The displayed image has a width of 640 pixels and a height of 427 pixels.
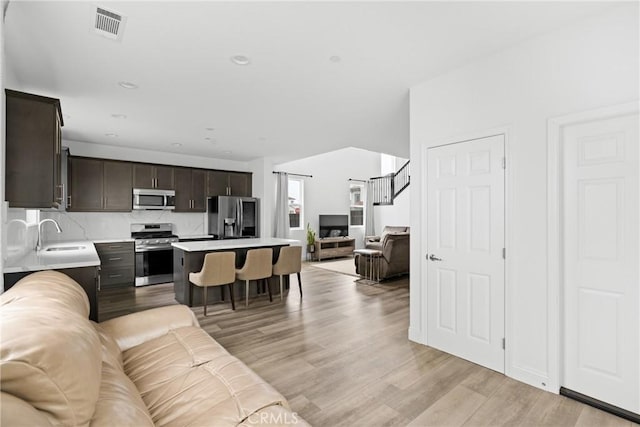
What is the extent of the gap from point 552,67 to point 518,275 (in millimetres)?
1604

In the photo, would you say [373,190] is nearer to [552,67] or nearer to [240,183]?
[240,183]

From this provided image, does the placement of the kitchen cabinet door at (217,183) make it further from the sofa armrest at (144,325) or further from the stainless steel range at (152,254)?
the sofa armrest at (144,325)

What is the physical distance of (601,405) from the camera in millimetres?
2188

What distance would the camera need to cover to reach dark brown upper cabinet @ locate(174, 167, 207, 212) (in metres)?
6.67

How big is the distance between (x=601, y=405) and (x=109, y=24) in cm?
436

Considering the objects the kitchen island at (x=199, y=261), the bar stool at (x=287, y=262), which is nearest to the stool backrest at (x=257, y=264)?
the bar stool at (x=287, y=262)

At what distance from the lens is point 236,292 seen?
196 inches

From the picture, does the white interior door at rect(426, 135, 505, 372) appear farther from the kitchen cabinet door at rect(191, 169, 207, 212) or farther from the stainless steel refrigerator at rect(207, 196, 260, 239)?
the kitchen cabinet door at rect(191, 169, 207, 212)

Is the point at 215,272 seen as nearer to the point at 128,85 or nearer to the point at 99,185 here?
the point at 128,85

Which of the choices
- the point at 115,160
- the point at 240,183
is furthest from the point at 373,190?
the point at 115,160

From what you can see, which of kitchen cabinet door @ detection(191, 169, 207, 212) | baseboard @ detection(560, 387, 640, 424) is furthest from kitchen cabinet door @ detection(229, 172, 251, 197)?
baseboard @ detection(560, 387, 640, 424)

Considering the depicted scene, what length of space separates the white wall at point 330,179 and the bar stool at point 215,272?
16.5 feet

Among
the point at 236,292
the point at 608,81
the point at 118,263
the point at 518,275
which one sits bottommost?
the point at 236,292

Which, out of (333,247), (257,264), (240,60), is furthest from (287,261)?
(333,247)
